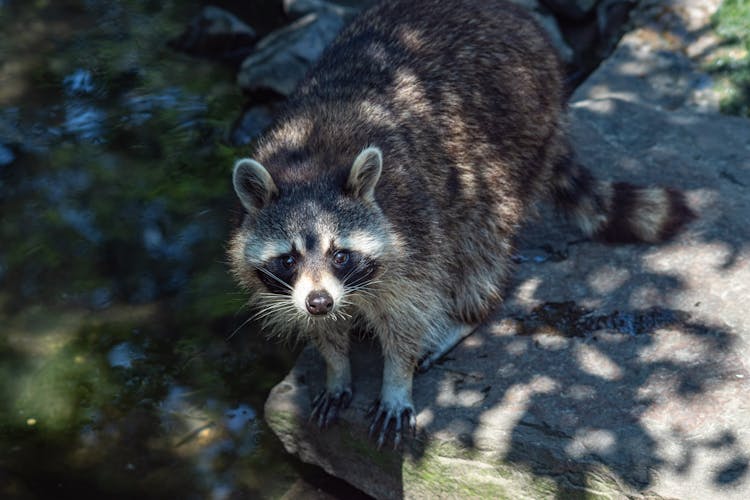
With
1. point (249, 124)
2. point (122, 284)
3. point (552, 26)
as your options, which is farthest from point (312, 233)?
point (552, 26)

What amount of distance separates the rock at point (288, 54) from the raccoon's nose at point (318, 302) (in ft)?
11.5

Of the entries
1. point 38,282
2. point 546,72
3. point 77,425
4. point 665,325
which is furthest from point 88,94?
point 665,325

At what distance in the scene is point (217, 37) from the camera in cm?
738

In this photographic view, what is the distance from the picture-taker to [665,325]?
3.73m

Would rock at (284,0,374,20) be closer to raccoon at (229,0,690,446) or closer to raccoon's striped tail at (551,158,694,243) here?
raccoon at (229,0,690,446)

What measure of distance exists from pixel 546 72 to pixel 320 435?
2.02m

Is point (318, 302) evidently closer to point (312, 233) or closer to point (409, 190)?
point (312, 233)

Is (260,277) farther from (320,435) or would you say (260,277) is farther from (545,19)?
(545,19)

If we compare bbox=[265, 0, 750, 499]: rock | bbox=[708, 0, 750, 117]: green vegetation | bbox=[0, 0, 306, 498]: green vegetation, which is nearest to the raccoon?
bbox=[265, 0, 750, 499]: rock

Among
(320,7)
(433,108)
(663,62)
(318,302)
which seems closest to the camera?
(318,302)

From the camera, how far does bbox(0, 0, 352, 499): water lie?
4.16 meters

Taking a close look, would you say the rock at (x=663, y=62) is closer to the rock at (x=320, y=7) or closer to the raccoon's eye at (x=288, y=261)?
the rock at (x=320, y=7)

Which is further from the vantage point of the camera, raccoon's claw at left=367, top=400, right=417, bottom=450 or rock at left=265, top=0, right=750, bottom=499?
raccoon's claw at left=367, top=400, right=417, bottom=450

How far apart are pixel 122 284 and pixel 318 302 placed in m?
2.47
